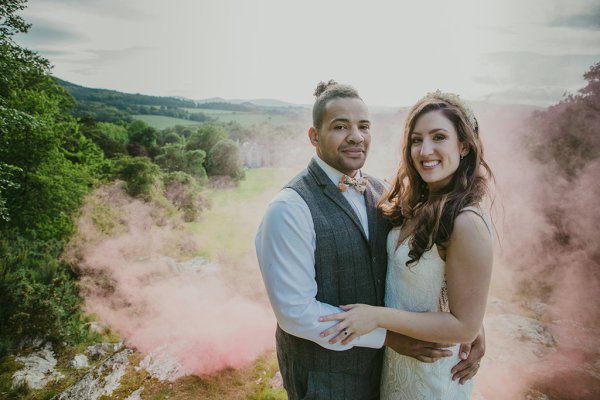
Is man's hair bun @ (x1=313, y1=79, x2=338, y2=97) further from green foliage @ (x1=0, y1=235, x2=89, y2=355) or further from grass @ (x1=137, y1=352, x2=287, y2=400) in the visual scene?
green foliage @ (x1=0, y1=235, x2=89, y2=355)

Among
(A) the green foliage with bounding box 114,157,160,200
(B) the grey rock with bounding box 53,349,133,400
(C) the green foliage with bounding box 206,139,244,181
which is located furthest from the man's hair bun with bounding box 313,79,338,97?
(C) the green foliage with bounding box 206,139,244,181

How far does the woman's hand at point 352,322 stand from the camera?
81.6 inches

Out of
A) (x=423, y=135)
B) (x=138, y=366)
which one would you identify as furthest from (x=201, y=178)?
(x=423, y=135)

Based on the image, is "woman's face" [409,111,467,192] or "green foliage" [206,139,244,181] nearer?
"woman's face" [409,111,467,192]

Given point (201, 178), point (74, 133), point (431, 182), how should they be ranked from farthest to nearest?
point (201, 178), point (74, 133), point (431, 182)

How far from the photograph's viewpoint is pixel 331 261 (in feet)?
7.32

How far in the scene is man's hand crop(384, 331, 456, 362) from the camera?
2221 mm

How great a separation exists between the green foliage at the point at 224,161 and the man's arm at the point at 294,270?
41.7ft

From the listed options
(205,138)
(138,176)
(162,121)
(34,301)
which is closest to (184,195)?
(138,176)

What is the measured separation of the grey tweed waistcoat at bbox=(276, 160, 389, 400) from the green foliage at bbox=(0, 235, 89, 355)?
555 centimetres

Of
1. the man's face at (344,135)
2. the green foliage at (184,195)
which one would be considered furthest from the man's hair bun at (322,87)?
the green foliage at (184,195)

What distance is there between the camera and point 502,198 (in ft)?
28.8

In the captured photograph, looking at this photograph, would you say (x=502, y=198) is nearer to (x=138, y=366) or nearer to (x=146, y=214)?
(x=138, y=366)

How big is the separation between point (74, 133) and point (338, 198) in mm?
13069
